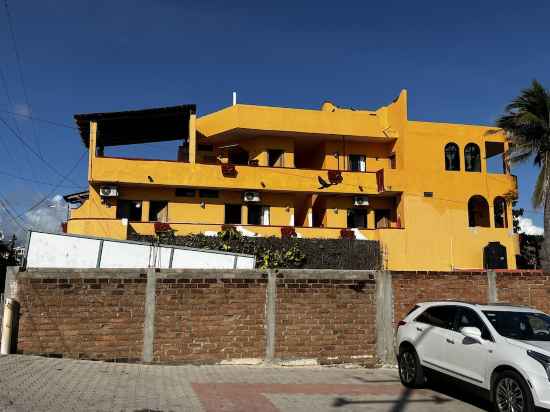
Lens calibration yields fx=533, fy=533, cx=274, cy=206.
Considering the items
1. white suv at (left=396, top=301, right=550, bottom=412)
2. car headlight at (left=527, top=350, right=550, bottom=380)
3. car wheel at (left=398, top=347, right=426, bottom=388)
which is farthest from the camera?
car wheel at (left=398, top=347, right=426, bottom=388)

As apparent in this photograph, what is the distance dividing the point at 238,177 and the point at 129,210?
5.54 metres

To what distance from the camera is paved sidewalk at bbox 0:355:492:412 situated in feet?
23.8

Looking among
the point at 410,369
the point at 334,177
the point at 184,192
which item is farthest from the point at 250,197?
the point at 410,369

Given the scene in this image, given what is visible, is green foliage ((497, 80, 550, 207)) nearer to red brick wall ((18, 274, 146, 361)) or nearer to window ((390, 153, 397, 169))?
window ((390, 153, 397, 169))

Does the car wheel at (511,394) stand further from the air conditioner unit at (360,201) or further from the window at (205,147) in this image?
the window at (205,147)

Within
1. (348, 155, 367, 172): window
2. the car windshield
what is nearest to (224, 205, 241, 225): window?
(348, 155, 367, 172): window

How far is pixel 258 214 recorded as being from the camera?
27719mm

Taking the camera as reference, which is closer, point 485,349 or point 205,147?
point 485,349

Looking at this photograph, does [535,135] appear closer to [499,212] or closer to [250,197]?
[499,212]

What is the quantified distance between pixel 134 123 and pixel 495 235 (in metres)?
19.2

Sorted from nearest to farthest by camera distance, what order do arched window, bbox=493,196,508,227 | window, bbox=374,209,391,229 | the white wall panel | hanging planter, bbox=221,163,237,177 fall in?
the white wall panel < hanging planter, bbox=221,163,237,177 < window, bbox=374,209,391,229 < arched window, bbox=493,196,508,227

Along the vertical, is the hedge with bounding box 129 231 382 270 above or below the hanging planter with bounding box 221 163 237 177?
below

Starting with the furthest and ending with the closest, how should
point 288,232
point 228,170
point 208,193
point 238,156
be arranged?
point 238,156 < point 208,193 < point 228,170 < point 288,232

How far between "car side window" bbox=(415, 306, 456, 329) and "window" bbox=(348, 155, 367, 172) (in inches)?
809
